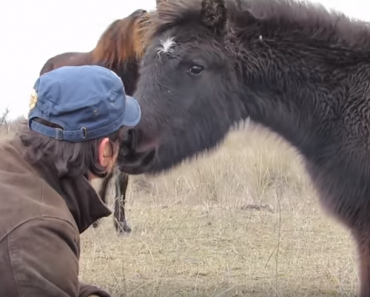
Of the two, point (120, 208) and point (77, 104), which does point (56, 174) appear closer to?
point (77, 104)

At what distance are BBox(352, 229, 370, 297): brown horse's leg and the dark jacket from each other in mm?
1814

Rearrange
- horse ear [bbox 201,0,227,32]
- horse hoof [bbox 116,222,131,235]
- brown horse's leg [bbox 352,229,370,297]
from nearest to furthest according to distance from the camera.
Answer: brown horse's leg [bbox 352,229,370,297], horse ear [bbox 201,0,227,32], horse hoof [bbox 116,222,131,235]

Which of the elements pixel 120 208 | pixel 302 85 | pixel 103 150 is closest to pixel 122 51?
pixel 120 208

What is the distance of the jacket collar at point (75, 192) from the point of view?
2.04 meters

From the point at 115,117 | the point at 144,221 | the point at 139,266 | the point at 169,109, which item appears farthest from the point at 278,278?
the point at 115,117

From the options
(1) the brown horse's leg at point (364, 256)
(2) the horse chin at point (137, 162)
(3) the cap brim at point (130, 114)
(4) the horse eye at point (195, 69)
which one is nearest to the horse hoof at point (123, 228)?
(2) the horse chin at point (137, 162)

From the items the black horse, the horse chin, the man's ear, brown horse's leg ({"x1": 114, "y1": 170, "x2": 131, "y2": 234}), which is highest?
the man's ear

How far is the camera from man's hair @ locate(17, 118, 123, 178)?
2014 millimetres

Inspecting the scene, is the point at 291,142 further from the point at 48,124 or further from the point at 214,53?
the point at 48,124

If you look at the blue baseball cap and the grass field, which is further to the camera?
the grass field

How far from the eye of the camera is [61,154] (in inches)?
79.5

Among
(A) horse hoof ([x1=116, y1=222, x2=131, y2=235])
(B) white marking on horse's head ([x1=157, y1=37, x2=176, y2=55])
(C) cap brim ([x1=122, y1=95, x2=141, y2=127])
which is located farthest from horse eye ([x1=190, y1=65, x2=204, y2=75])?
(A) horse hoof ([x1=116, y1=222, x2=131, y2=235])

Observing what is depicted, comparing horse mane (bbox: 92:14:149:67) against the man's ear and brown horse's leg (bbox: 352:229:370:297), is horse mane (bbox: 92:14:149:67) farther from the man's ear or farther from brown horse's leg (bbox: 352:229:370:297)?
the man's ear

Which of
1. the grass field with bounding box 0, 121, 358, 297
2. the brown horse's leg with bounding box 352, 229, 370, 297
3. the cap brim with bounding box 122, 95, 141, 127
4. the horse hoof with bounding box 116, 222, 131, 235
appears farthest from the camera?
the horse hoof with bounding box 116, 222, 131, 235
